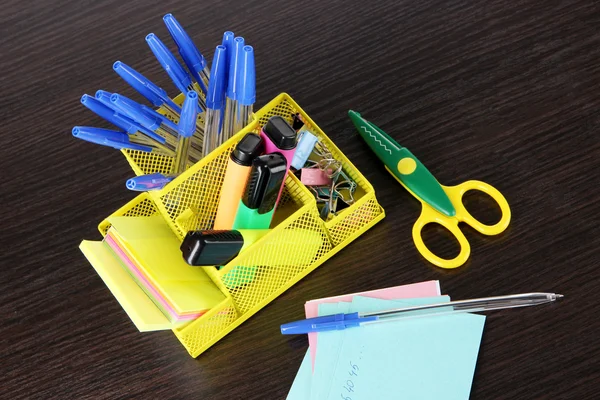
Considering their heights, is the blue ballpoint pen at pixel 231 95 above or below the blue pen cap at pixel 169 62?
below

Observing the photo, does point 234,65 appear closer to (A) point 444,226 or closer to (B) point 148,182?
(B) point 148,182

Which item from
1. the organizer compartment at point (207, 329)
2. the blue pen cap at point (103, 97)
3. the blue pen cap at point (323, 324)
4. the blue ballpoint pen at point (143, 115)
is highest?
the blue pen cap at point (103, 97)

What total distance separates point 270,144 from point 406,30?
1.17 feet

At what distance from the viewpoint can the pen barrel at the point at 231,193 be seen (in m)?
0.67

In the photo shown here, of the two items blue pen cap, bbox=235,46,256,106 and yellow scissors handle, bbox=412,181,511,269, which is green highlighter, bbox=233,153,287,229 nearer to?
blue pen cap, bbox=235,46,256,106

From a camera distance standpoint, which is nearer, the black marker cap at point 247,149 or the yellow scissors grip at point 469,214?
the black marker cap at point 247,149

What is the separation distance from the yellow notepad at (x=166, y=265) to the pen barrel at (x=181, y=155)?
0.07 m

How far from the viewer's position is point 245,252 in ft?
2.22

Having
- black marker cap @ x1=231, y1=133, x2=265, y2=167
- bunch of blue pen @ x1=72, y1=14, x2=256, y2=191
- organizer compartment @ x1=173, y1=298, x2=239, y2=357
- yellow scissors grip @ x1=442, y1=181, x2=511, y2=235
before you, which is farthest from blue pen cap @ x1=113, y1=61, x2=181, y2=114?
yellow scissors grip @ x1=442, y1=181, x2=511, y2=235

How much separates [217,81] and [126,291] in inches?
8.9

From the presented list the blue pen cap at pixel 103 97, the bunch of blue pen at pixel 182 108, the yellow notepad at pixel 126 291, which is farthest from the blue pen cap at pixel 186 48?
the yellow notepad at pixel 126 291

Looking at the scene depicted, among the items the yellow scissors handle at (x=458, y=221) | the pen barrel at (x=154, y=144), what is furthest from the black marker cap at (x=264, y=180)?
the yellow scissors handle at (x=458, y=221)

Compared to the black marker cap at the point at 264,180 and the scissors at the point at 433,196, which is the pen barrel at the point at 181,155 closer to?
the black marker cap at the point at 264,180

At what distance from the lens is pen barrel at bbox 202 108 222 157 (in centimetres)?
70
